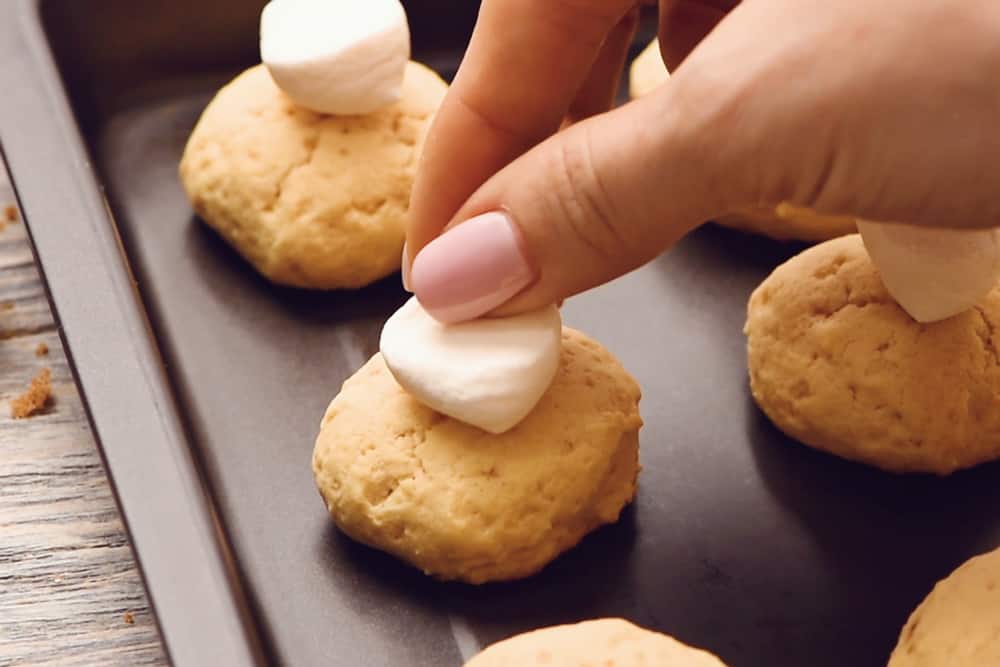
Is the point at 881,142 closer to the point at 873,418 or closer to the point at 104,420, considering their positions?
the point at 873,418

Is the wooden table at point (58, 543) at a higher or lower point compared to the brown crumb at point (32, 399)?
lower

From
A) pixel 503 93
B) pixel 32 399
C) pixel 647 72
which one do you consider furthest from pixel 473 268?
pixel 647 72

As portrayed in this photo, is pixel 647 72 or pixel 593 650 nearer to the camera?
pixel 593 650

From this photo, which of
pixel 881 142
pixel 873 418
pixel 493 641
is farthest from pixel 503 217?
pixel 873 418

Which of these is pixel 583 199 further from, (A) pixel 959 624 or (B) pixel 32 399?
(B) pixel 32 399

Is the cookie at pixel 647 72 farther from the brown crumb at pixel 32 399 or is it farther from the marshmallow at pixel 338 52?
the brown crumb at pixel 32 399

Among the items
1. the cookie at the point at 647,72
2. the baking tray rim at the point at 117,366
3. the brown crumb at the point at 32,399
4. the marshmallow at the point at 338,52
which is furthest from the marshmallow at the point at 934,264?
the brown crumb at the point at 32,399
